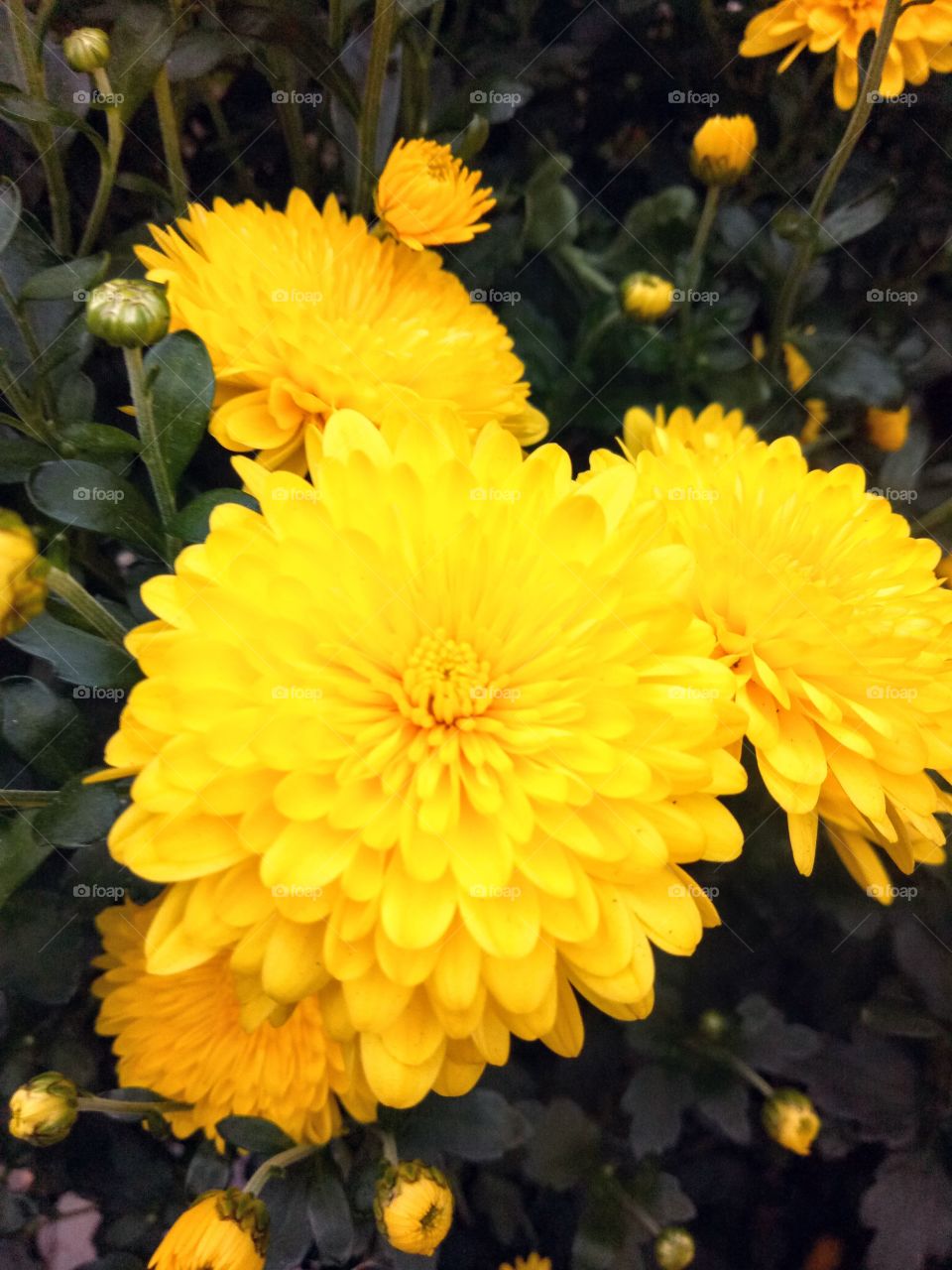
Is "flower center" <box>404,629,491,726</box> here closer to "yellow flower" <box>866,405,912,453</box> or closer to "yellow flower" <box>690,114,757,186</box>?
"yellow flower" <box>690,114,757,186</box>

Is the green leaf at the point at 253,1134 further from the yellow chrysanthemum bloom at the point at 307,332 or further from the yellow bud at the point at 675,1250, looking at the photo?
the yellow chrysanthemum bloom at the point at 307,332

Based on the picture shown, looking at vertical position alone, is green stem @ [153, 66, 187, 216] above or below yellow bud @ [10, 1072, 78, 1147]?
above

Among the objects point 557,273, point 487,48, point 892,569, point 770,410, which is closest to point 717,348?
point 770,410

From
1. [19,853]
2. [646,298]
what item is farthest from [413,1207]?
[646,298]

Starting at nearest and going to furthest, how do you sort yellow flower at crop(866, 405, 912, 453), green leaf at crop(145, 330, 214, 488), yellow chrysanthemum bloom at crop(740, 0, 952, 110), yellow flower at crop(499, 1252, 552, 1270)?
green leaf at crop(145, 330, 214, 488), yellow chrysanthemum bloom at crop(740, 0, 952, 110), yellow flower at crop(499, 1252, 552, 1270), yellow flower at crop(866, 405, 912, 453)

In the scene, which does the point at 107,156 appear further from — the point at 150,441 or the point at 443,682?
the point at 443,682

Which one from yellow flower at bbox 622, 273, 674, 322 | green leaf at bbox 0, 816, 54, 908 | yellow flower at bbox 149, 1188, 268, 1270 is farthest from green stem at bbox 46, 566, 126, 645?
yellow flower at bbox 622, 273, 674, 322
